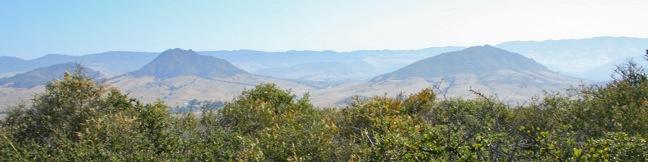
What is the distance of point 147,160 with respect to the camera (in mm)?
36969

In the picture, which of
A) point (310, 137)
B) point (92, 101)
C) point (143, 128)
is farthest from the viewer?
point (92, 101)

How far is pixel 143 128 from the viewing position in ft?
173

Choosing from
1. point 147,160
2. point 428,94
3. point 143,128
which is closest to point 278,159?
point 147,160

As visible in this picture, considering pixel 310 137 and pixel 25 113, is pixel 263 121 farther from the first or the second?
pixel 25 113

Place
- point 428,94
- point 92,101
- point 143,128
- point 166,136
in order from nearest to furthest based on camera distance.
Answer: point 166,136 → point 143,128 → point 92,101 → point 428,94

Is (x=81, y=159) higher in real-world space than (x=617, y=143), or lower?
lower

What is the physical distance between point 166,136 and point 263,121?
14.2 meters

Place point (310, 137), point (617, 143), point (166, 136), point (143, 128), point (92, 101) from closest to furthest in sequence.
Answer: point (617, 143) < point (310, 137) < point (166, 136) < point (143, 128) < point (92, 101)

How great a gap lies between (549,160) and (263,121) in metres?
44.4

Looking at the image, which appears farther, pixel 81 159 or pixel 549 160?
pixel 81 159

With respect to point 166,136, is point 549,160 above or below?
above

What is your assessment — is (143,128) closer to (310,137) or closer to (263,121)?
(263,121)

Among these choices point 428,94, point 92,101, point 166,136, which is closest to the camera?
point 166,136

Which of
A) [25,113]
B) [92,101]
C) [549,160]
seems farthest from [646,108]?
[25,113]
